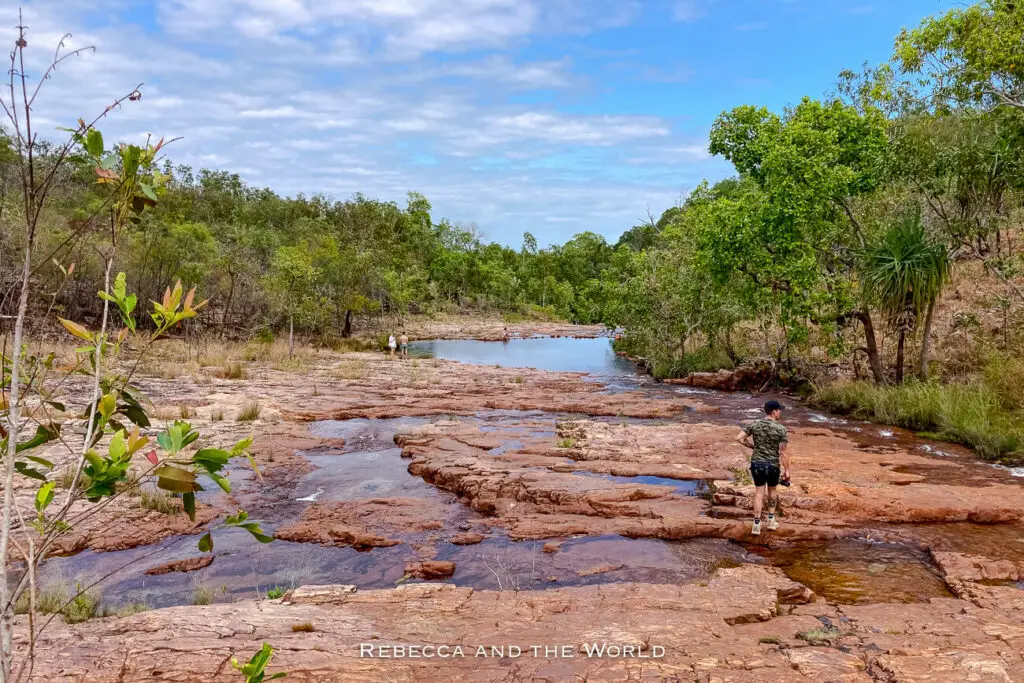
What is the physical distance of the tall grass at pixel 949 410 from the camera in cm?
1115

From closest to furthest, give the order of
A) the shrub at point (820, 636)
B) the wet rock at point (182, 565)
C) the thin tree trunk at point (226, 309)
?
the shrub at point (820, 636)
the wet rock at point (182, 565)
the thin tree trunk at point (226, 309)

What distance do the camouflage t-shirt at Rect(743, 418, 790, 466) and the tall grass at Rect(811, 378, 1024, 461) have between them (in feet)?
19.7

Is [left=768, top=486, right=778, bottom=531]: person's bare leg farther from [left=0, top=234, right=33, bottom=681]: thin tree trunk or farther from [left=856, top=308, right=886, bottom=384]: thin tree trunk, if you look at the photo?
[left=856, top=308, right=886, bottom=384]: thin tree trunk

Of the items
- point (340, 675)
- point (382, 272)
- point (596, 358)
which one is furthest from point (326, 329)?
point (340, 675)

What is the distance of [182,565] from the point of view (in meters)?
7.12

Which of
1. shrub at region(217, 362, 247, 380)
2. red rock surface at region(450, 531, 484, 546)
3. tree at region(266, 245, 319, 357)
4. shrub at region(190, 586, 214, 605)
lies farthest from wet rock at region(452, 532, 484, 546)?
tree at region(266, 245, 319, 357)

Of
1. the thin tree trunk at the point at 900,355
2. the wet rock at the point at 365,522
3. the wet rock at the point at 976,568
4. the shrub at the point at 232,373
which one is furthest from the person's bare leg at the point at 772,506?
the shrub at the point at 232,373

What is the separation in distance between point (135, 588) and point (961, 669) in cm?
757

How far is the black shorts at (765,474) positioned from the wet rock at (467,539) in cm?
366

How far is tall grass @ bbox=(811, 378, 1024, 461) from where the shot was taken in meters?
11.1

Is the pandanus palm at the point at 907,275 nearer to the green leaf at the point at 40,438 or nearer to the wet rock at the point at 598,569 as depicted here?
the wet rock at the point at 598,569

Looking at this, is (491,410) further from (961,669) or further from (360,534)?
(961,669)

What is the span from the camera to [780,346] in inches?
779

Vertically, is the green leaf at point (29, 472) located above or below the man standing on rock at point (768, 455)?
above
